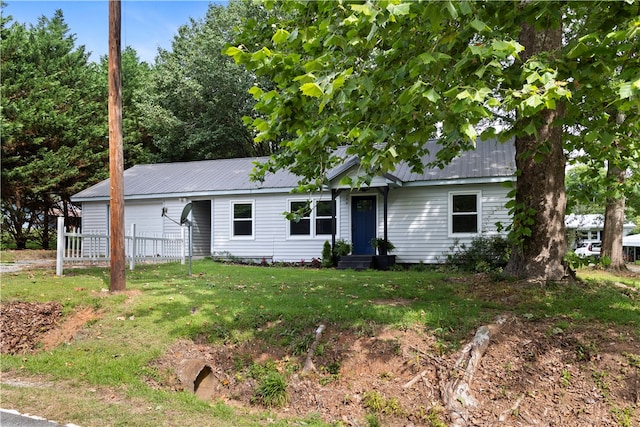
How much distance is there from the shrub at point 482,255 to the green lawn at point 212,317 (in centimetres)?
394

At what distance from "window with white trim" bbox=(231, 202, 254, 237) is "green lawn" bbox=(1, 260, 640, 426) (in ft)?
26.6

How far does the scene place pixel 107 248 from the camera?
46.2 feet

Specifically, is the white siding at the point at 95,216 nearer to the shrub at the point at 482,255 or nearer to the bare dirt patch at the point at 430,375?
the bare dirt patch at the point at 430,375

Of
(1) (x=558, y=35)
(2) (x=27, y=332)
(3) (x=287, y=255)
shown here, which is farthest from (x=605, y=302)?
(3) (x=287, y=255)

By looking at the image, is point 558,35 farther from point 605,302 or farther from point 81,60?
point 81,60

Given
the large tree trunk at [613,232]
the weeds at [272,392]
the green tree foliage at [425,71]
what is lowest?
the weeds at [272,392]

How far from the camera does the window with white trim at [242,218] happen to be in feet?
56.9

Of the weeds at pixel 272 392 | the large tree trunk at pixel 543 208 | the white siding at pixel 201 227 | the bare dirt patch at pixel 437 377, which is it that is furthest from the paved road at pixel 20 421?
the white siding at pixel 201 227

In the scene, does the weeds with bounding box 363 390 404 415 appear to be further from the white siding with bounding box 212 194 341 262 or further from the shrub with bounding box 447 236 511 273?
the white siding with bounding box 212 194 341 262

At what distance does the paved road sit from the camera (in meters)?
3.92

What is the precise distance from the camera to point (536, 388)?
465 centimetres

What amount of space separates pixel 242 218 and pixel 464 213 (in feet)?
26.9

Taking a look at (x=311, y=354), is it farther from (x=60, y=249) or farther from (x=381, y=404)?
(x=60, y=249)

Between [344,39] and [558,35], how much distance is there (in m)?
5.37
